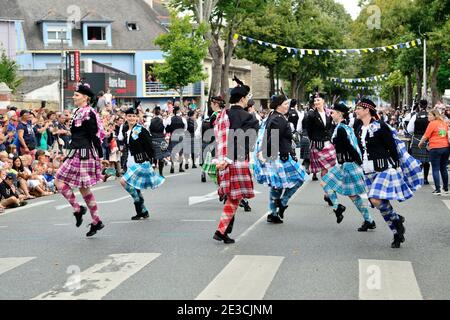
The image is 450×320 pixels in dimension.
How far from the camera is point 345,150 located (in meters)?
12.3

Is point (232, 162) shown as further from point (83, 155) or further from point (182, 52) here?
point (182, 52)

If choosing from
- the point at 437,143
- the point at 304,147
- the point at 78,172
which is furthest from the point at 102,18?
the point at 78,172

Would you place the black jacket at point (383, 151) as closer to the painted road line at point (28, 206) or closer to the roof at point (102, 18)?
the painted road line at point (28, 206)

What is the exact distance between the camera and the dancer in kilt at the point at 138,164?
13086 millimetres

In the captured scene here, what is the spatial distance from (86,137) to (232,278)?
4025 millimetres

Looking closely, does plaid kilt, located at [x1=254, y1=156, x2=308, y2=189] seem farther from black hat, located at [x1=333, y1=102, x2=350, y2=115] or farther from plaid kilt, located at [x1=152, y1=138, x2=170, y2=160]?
plaid kilt, located at [x1=152, y1=138, x2=170, y2=160]

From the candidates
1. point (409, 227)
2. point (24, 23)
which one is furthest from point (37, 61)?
point (409, 227)

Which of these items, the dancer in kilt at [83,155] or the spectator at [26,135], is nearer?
the dancer in kilt at [83,155]

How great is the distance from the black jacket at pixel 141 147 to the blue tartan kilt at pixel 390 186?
13.6 ft

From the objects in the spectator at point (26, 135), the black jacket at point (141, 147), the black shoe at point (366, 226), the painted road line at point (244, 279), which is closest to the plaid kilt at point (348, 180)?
the black shoe at point (366, 226)

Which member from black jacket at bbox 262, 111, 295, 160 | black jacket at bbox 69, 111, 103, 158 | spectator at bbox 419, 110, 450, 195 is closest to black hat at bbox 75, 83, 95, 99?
black jacket at bbox 69, 111, 103, 158
